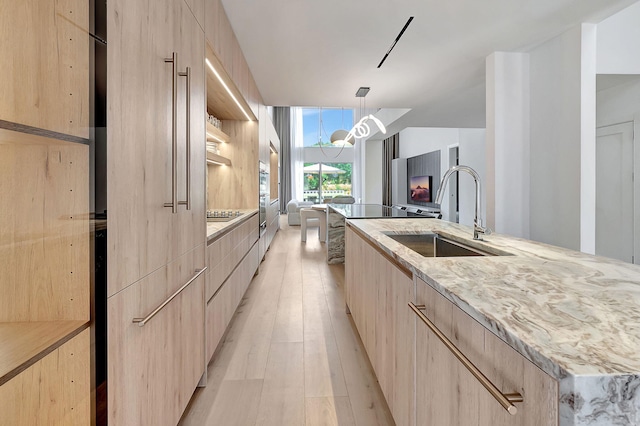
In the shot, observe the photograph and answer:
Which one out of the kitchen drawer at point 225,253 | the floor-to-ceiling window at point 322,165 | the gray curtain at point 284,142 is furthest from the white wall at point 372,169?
the kitchen drawer at point 225,253

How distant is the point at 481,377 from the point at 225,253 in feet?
6.53

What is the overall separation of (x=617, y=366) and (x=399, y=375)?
3.05 feet

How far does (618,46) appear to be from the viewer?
308 cm

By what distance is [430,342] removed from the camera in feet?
3.33

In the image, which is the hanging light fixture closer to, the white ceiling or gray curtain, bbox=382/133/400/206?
the white ceiling

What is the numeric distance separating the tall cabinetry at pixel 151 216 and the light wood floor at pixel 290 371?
24cm

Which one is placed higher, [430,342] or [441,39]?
[441,39]

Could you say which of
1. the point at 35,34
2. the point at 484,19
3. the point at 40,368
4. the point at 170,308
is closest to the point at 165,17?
the point at 35,34

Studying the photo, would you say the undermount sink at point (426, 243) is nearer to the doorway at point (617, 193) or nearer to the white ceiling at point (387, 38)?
the white ceiling at point (387, 38)

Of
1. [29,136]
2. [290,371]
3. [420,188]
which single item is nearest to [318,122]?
[420,188]

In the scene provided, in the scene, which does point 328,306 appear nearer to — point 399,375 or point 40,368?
point 399,375

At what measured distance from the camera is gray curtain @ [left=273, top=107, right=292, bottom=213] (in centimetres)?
1329

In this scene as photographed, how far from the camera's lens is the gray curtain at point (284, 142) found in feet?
43.6

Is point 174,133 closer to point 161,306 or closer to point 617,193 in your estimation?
point 161,306
